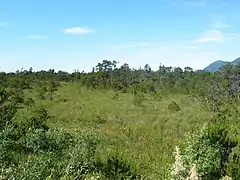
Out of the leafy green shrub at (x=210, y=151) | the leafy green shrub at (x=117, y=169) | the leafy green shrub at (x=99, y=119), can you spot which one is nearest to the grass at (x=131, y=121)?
the leafy green shrub at (x=99, y=119)

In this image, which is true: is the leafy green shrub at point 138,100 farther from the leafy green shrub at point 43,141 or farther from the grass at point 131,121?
the leafy green shrub at point 43,141

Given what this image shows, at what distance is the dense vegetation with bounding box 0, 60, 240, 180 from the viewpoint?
13.4m

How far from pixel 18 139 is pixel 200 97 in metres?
22.2

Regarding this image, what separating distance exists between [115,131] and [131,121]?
411 centimetres

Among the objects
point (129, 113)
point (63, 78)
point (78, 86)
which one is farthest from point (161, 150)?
point (63, 78)

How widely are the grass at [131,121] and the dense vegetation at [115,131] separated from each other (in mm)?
66

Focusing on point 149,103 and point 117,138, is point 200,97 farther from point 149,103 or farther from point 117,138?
point 117,138

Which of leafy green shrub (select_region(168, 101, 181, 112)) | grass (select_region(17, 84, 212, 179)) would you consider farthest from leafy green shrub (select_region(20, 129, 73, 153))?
leafy green shrub (select_region(168, 101, 181, 112))

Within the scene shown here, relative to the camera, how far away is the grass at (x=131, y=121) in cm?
2189

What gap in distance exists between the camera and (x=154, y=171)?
18.4 m

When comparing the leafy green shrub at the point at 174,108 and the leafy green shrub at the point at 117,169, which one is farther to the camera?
the leafy green shrub at the point at 174,108

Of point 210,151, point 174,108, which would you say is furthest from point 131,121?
point 210,151

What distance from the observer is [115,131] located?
27609 mm

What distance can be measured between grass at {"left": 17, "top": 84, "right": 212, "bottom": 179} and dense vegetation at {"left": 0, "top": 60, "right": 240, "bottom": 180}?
7cm
